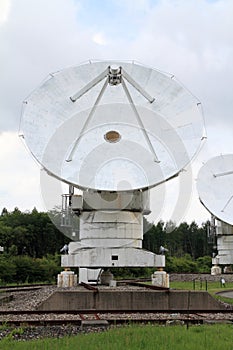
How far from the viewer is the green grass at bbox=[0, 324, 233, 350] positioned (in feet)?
20.3

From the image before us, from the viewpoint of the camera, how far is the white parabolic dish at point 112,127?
1784 centimetres

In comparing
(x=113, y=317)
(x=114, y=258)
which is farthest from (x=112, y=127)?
(x=113, y=317)

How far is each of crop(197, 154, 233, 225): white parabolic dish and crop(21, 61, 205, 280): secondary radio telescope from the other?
553 inches

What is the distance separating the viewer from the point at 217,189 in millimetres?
33656

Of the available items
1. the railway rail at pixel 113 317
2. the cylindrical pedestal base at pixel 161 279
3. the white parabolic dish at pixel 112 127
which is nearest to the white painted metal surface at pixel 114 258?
the cylindrical pedestal base at pixel 161 279

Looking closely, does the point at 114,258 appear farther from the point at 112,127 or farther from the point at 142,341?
the point at 142,341

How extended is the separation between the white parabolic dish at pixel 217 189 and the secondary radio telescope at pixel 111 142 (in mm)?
14037

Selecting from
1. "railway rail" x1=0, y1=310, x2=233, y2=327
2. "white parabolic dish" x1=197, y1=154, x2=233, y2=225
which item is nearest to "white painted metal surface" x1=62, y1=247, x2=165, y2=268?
"railway rail" x1=0, y1=310, x2=233, y2=327

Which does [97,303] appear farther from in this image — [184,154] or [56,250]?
[56,250]

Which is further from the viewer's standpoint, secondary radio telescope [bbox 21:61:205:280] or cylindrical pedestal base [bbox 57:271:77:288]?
cylindrical pedestal base [bbox 57:271:77:288]

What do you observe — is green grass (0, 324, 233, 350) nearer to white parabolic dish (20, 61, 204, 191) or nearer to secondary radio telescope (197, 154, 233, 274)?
white parabolic dish (20, 61, 204, 191)

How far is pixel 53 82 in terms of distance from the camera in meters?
19.9

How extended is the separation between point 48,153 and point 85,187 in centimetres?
193

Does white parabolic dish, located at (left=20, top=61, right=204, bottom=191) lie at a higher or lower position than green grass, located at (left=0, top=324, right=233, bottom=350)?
higher
